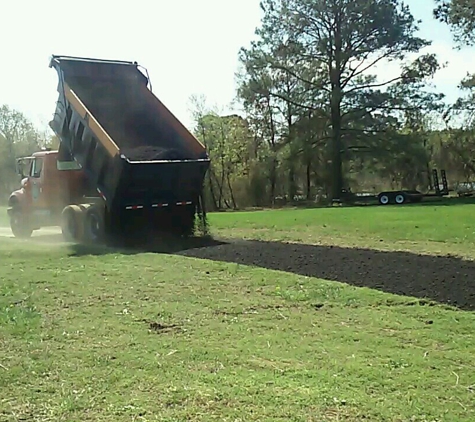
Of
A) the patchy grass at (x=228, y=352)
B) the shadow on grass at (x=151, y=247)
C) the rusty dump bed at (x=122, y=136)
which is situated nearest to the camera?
the patchy grass at (x=228, y=352)

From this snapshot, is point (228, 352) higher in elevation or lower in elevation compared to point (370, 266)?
lower

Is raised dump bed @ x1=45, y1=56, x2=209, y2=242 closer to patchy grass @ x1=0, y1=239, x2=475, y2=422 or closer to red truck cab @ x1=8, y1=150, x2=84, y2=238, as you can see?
red truck cab @ x1=8, y1=150, x2=84, y2=238

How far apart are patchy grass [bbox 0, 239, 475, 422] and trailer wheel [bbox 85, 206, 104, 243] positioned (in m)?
5.35

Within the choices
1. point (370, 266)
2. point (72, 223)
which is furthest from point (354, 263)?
point (72, 223)

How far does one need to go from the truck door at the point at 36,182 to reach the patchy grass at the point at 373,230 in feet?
16.1

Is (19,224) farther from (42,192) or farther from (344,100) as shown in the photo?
(344,100)

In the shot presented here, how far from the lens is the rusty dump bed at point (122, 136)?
49.3 feet

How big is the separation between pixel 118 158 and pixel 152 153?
113 centimetres

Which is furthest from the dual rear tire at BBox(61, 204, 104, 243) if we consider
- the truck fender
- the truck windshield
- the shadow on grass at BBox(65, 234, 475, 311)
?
the truck fender

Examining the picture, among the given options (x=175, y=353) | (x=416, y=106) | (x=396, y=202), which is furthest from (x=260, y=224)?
(x=416, y=106)

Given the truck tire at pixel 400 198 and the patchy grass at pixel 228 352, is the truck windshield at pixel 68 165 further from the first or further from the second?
the truck tire at pixel 400 198

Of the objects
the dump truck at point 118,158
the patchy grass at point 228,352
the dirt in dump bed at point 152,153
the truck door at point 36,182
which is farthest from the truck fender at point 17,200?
the patchy grass at point 228,352

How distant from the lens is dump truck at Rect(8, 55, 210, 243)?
1516 centimetres

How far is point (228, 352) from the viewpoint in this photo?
606cm
